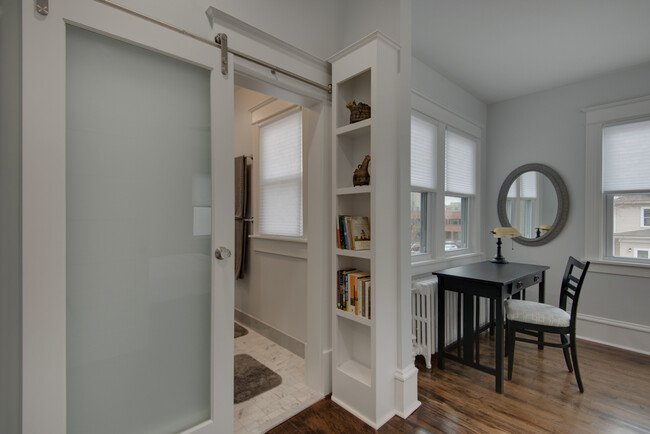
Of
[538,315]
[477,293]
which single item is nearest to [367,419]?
[477,293]

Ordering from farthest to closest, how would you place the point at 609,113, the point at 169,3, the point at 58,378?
the point at 609,113 → the point at 169,3 → the point at 58,378

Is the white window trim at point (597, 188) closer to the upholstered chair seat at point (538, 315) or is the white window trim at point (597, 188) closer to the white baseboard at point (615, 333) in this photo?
the white baseboard at point (615, 333)

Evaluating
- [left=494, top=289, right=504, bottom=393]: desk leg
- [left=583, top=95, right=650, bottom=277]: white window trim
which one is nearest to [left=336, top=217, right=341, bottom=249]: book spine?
[left=494, top=289, right=504, bottom=393]: desk leg

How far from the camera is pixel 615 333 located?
299 centimetres

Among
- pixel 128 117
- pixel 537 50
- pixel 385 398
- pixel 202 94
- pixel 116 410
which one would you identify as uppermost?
pixel 537 50

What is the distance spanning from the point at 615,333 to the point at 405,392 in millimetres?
2653

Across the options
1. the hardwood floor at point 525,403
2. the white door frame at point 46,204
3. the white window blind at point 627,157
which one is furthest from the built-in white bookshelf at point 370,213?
the white window blind at point 627,157

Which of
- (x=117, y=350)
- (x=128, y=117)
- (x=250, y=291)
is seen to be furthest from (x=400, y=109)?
(x=250, y=291)

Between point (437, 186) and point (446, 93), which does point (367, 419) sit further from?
point (446, 93)

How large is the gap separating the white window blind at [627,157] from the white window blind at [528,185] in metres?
0.61

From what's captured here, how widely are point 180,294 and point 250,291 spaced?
1.88 m

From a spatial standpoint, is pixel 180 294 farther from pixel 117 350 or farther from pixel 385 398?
pixel 385 398

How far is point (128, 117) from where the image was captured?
1.33m

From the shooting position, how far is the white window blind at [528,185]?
3.54 metres
